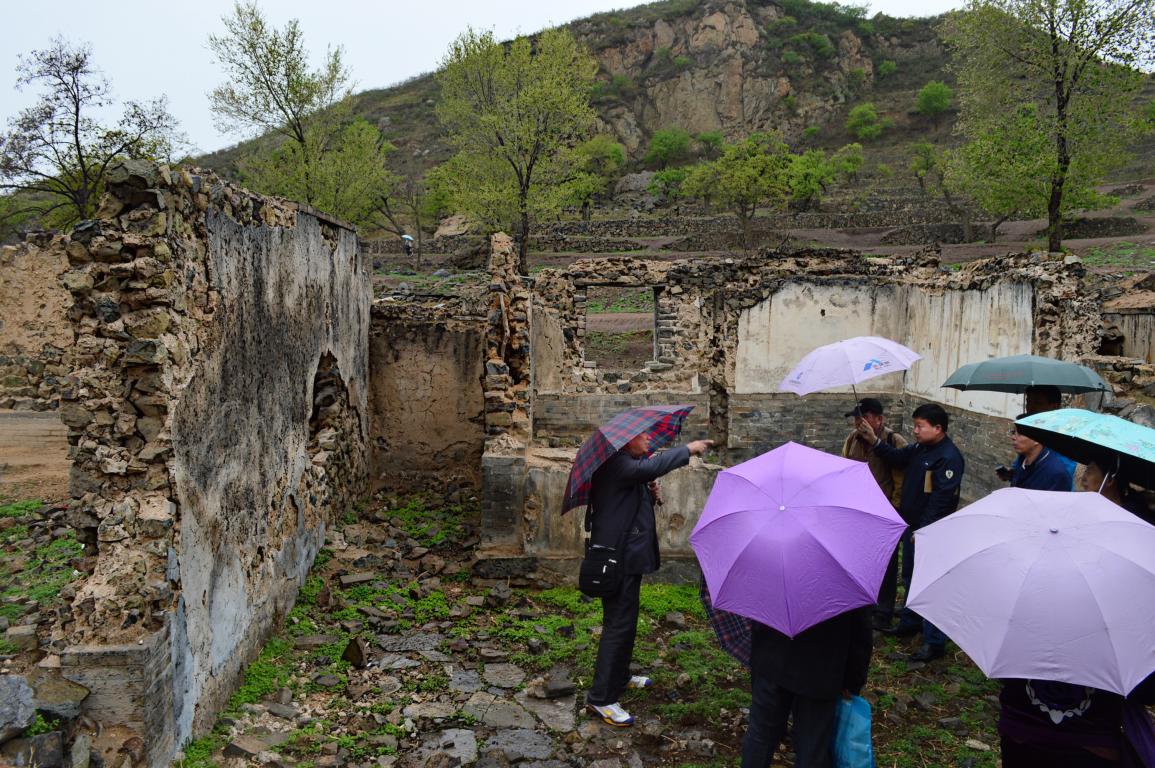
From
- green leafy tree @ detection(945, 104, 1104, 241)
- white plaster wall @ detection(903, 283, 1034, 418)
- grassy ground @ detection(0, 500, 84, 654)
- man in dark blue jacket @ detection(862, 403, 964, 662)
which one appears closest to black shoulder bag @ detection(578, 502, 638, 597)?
man in dark blue jacket @ detection(862, 403, 964, 662)

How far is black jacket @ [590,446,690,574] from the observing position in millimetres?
4402

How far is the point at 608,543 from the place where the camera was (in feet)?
14.6

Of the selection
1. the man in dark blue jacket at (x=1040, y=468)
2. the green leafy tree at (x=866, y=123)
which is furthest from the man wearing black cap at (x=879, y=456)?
the green leafy tree at (x=866, y=123)

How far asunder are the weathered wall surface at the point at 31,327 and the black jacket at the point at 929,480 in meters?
12.2

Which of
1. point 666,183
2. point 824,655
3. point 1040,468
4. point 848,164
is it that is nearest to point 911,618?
point 1040,468

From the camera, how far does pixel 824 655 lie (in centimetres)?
329

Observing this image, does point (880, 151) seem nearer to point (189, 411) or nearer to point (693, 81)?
point (693, 81)

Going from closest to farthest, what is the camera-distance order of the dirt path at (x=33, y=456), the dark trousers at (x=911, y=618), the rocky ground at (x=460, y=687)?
the rocky ground at (x=460, y=687)
the dark trousers at (x=911, y=618)
the dirt path at (x=33, y=456)

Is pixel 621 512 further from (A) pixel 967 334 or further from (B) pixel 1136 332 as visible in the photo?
(B) pixel 1136 332

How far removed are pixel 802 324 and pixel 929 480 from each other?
7.70 metres

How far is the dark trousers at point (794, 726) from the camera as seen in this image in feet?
11.1

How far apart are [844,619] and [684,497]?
10.8 ft

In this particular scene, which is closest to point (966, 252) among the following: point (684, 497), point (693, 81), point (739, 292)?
point (739, 292)

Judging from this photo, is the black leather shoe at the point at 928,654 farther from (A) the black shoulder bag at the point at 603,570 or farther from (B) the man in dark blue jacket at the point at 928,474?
(A) the black shoulder bag at the point at 603,570
